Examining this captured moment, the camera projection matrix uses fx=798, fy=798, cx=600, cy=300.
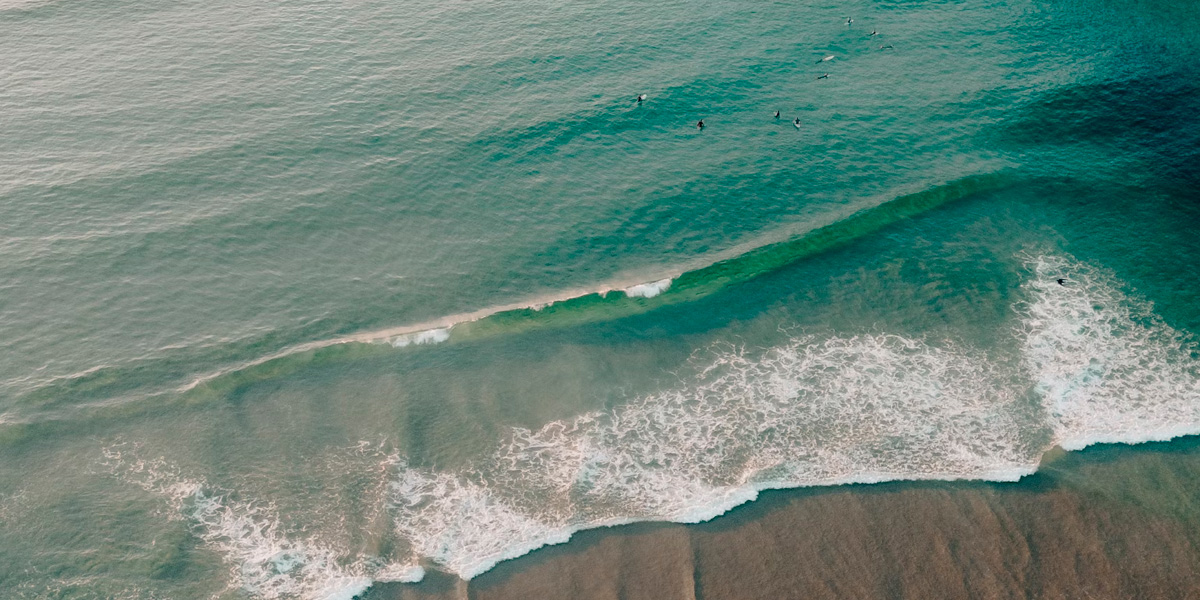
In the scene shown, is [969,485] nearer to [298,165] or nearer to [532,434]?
[532,434]

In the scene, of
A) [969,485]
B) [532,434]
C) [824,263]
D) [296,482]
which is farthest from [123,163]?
[969,485]

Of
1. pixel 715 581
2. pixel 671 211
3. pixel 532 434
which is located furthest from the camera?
pixel 671 211

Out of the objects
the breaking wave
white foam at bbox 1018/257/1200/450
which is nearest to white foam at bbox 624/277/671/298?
the breaking wave

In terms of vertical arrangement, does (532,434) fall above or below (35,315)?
below

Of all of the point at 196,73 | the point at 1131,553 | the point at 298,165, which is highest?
the point at 196,73

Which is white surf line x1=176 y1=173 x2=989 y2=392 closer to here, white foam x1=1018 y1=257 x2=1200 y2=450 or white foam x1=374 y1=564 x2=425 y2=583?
white foam x1=1018 y1=257 x2=1200 y2=450

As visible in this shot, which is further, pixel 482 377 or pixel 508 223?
pixel 508 223
